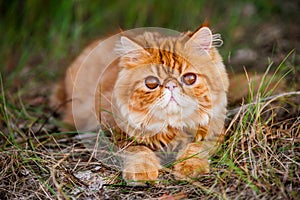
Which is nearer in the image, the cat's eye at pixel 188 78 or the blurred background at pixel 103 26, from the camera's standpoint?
the cat's eye at pixel 188 78

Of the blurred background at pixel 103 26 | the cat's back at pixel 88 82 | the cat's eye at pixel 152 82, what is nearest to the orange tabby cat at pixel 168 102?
the cat's eye at pixel 152 82

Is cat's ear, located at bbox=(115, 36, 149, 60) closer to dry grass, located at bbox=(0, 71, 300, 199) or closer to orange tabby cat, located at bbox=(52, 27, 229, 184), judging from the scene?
orange tabby cat, located at bbox=(52, 27, 229, 184)

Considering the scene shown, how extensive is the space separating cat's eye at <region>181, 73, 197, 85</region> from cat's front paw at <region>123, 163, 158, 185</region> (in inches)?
18.2

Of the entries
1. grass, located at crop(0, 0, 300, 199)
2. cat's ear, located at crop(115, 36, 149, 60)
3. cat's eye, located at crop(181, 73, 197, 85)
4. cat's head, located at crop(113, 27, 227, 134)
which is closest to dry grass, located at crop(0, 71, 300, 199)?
grass, located at crop(0, 0, 300, 199)

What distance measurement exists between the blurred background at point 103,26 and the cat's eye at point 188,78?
5.18 feet

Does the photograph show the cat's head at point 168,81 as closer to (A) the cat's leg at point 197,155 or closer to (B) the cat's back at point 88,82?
(A) the cat's leg at point 197,155

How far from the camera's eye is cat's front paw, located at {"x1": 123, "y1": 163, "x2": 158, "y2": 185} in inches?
85.3

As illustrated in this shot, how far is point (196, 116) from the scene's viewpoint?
7.52ft

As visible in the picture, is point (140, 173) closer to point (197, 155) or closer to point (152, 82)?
point (197, 155)

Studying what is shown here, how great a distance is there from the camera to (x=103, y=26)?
15.1 ft

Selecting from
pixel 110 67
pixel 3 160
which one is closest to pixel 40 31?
pixel 110 67

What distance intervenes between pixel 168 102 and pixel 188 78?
0.16m

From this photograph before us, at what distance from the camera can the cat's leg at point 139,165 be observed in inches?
85.6

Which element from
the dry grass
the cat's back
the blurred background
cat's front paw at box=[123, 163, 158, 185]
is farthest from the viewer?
the blurred background
